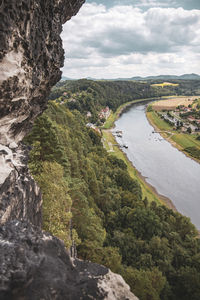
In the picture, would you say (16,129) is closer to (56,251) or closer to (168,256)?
(56,251)

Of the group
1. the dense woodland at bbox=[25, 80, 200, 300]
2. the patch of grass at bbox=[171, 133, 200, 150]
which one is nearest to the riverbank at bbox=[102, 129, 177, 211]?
the dense woodland at bbox=[25, 80, 200, 300]

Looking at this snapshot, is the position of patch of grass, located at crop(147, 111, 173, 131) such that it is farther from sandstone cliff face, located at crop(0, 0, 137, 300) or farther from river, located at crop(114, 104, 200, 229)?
sandstone cliff face, located at crop(0, 0, 137, 300)

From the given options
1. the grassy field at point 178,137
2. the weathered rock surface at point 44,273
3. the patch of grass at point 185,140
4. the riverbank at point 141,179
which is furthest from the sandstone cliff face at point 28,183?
the patch of grass at point 185,140

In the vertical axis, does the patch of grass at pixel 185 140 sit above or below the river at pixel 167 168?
above

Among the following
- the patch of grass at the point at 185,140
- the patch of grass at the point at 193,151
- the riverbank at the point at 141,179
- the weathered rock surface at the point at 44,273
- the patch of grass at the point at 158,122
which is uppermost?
the patch of grass at the point at 158,122

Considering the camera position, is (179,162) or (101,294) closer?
(101,294)

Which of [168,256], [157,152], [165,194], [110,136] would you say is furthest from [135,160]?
[168,256]

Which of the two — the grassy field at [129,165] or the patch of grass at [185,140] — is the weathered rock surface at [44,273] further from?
the patch of grass at [185,140]
